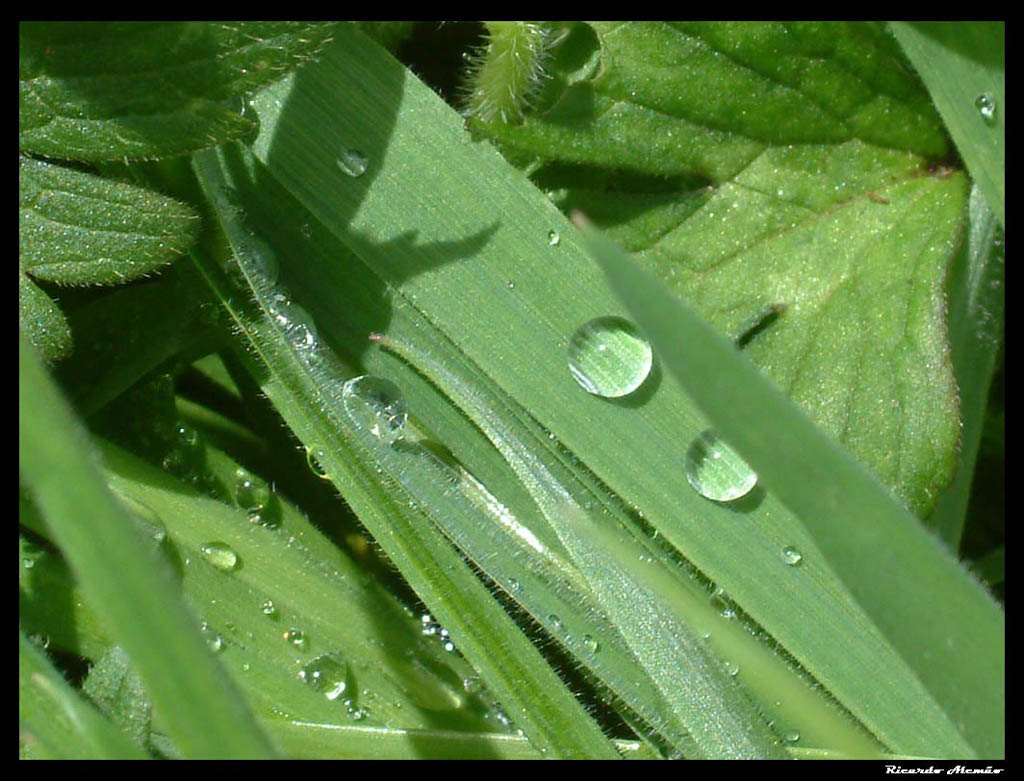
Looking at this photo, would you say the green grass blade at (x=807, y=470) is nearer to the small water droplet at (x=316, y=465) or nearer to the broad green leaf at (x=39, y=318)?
the small water droplet at (x=316, y=465)

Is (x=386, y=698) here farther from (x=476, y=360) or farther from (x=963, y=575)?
(x=963, y=575)

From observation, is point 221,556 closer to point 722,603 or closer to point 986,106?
point 722,603

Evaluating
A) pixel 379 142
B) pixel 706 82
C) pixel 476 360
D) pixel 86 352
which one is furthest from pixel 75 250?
pixel 706 82

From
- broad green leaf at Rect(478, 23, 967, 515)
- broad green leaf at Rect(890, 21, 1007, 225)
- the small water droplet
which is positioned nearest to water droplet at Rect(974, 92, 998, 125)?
broad green leaf at Rect(890, 21, 1007, 225)

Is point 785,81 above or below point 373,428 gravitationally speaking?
above

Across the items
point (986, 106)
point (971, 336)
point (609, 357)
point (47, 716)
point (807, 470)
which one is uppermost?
point (986, 106)

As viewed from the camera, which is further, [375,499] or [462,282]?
[462,282]

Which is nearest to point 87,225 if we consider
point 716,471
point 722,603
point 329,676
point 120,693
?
point 120,693
